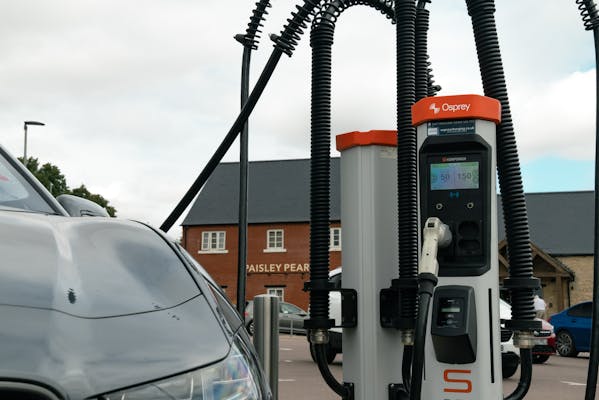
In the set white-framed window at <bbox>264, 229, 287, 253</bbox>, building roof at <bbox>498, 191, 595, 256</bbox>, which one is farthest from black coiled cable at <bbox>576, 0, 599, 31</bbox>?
white-framed window at <bbox>264, 229, 287, 253</bbox>

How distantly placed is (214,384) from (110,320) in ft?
0.72

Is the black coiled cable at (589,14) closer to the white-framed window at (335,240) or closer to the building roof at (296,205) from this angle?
the white-framed window at (335,240)

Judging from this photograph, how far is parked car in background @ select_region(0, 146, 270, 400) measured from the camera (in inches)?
51.4

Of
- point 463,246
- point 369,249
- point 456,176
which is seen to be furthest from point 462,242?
point 369,249

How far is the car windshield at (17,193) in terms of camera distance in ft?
7.78

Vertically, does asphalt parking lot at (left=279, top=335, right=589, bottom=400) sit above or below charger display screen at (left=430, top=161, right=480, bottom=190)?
below

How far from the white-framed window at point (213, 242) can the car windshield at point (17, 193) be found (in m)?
42.6

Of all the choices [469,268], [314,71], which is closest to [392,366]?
[469,268]

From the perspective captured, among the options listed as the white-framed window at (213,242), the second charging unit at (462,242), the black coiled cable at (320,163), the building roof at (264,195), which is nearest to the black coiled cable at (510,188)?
the second charging unit at (462,242)

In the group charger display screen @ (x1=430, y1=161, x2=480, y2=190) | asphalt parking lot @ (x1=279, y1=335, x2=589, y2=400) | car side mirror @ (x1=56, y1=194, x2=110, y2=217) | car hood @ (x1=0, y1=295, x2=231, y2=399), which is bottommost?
asphalt parking lot @ (x1=279, y1=335, x2=589, y2=400)

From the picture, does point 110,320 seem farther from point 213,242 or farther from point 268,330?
point 213,242

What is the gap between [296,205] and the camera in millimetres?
45875

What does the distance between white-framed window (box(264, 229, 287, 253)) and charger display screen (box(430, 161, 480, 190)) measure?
132ft

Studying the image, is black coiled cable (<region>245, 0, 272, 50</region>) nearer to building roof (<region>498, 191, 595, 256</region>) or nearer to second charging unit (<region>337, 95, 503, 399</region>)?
second charging unit (<region>337, 95, 503, 399</region>)
